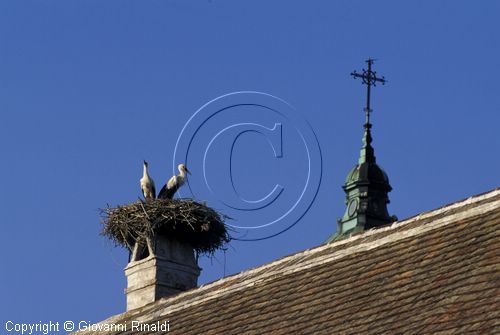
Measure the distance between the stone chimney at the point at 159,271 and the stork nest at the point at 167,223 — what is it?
0.13 metres

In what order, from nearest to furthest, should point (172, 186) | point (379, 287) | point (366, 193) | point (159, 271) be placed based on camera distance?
point (379, 287) → point (159, 271) → point (172, 186) → point (366, 193)

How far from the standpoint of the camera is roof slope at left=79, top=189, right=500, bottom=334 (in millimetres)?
13984

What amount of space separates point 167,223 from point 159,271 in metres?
0.93

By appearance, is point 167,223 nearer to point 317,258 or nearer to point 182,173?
point 182,173

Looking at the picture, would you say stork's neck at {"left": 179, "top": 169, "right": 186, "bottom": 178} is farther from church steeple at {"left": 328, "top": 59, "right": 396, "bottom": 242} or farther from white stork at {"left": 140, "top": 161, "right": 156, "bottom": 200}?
church steeple at {"left": 328, "top": 59, "right": 396, "bottom": 242}

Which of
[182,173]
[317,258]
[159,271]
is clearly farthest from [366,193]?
[317,258]

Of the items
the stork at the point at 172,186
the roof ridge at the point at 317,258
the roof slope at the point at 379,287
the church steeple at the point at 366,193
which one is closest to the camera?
the roof slope at the point at 379,287

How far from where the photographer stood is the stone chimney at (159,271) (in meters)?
21.1

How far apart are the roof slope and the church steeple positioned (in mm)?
17424

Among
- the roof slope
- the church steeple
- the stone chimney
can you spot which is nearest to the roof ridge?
the roof slope

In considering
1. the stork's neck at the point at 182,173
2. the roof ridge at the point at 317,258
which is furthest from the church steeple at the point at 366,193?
the roof ridge at the point at 317,258

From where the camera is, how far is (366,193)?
120ft

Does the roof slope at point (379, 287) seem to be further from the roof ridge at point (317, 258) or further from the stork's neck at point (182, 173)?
the stork's neck at point (182, 173)

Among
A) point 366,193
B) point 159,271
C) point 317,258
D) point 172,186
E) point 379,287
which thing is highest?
point 366,193
